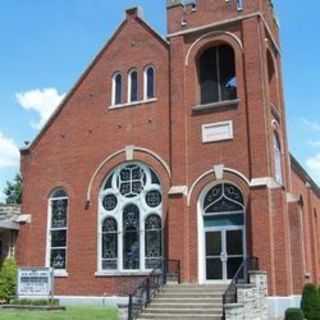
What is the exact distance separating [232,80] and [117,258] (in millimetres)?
8899

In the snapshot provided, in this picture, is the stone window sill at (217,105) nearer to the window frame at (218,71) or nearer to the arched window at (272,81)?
the window frame at (218,71)

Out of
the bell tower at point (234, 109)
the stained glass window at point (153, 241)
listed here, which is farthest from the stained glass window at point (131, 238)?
the bell tower at point (234, 109)

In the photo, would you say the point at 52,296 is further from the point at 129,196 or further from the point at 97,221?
the point at 129,196

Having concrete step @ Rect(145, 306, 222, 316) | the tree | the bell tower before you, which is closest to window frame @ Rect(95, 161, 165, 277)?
the bell tower

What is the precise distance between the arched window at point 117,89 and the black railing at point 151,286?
785 centimetres

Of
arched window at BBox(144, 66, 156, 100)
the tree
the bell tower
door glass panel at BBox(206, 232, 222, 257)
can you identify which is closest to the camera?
the bell tower

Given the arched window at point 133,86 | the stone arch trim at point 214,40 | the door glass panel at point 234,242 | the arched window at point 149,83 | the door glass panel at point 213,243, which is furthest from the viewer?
the arched window at point 133,86

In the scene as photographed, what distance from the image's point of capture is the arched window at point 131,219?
2207 cm

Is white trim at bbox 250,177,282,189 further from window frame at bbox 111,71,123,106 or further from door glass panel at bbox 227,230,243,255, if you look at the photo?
window frame at bbox 111,71,123,106

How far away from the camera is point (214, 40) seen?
2250 centimetres

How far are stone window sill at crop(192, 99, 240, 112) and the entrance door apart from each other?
483 cm

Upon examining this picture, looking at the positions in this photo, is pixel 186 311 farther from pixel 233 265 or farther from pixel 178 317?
pixel 233 265

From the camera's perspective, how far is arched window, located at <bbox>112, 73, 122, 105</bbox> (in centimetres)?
2445

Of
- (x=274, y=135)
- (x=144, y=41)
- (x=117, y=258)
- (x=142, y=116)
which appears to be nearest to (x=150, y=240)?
(x=117, y=258)
